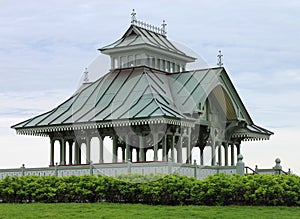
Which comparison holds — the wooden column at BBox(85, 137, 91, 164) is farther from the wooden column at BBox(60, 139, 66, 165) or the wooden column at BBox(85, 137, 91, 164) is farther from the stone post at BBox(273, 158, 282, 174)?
the stone post at BBox(273, 158, 282, 174)

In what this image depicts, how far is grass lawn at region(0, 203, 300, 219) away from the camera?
23.5 metres

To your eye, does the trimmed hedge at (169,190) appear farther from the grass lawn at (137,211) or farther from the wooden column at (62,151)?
the wooden column at (62,151)

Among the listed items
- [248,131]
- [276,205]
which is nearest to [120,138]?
[248,131]

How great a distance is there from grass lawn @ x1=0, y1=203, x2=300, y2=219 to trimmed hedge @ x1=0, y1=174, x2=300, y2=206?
103 centimetres

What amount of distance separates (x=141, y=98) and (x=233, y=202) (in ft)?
32.7

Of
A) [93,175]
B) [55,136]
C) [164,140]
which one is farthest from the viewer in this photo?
[55,136]

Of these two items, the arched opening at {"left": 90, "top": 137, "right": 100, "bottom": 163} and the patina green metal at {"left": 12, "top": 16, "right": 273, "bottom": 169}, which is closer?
the patina green metal at {"left": 12, "top": 16, "right": 273, "bottom": 169}

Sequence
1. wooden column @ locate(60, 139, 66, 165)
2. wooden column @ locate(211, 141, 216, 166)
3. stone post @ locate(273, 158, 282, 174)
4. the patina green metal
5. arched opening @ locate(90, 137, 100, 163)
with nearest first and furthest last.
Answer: stone post @ locate(273, 158, 282, 174) → the patina green metal → arched opening @ locate(90, 137, 100, 163) → wooden column @ locate(211, 141, 216, 166) → wooden column @ locate(60, 139, 66, 165)

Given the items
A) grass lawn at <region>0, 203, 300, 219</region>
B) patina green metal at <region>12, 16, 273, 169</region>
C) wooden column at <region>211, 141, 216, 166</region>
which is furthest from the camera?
wooden column at <region>211, 141, 216, 166</region>

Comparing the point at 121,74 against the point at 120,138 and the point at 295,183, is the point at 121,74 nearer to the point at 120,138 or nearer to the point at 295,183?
the point at 120,138

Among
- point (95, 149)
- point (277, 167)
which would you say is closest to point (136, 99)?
point (95, 149)

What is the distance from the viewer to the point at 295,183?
27.5 metres

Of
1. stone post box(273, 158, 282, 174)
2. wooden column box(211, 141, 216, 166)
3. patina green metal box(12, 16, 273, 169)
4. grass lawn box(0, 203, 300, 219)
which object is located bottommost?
grass lawn box(0, 203, 300, 219)

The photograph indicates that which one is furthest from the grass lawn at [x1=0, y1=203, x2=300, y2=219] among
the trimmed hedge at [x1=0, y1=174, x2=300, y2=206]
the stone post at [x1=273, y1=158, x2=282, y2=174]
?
the stone post at [x1=273, y1=158, x2=282, y2=174]
